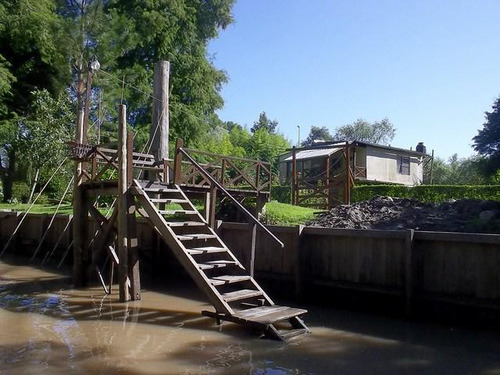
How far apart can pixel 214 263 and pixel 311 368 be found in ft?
11.3

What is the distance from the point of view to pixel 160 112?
17.5 metres

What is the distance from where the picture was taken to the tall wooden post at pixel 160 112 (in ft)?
57.5

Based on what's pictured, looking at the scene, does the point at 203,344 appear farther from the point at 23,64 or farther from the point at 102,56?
the point at 23,64

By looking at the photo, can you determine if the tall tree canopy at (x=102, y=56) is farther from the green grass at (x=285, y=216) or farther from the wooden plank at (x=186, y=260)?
the wooden plank at (x=186, y=260)

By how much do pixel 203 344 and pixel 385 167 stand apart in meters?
31.5

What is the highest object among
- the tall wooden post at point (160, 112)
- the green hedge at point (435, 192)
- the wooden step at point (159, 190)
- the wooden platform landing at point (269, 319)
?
the tall wooden post at point (160, 112)

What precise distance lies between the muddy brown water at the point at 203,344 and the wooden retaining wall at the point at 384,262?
59 cm

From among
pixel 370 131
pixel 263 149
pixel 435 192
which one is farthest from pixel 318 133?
pixel 435 192

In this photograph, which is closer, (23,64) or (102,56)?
(102,56)

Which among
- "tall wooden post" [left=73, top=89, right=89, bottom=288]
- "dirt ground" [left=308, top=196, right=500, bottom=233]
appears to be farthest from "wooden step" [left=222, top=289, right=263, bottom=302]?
"tall wooden post" [left=73, top=89, right=89, bottom=288]

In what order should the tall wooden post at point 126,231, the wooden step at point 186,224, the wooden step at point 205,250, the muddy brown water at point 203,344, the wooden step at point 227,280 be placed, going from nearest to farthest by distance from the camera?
the muddy brown water at point 203,344
the wooden step at point 227,280
the wooden step at point 205,250
the wooden step at point 186,224
the tall wooden post at point 126,231

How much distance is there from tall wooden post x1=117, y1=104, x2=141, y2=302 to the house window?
3104 cm

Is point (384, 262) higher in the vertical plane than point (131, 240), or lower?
lower

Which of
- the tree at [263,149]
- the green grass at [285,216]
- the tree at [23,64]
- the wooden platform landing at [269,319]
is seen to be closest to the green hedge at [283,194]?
the green grass at [285,216]
